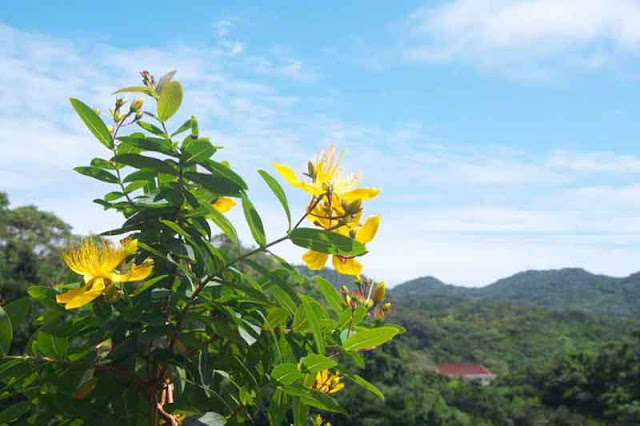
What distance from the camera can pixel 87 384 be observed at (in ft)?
2.96

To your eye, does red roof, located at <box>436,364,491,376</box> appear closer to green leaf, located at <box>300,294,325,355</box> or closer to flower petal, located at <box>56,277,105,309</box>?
green leaf, located at <box>300,294,325,355</box>

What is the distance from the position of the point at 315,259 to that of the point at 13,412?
59cm

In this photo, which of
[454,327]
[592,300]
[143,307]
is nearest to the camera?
[143,307]

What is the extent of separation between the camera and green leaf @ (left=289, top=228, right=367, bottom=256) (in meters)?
0.81

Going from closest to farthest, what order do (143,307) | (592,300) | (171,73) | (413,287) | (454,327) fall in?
(143,307) < (171,73) < (454,327) < (592,300) < (413,287)

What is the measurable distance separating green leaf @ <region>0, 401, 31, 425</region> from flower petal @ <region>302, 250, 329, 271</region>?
56cm

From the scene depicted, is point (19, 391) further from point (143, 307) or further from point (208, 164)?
Result: point (208, 164)

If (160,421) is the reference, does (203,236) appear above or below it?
above

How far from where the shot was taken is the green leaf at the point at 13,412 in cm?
95

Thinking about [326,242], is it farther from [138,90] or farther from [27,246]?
[27,246]

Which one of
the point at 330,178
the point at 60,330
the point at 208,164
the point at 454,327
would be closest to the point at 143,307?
the point at 60,330

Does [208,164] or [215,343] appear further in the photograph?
[215,343]

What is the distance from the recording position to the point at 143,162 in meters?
0.90

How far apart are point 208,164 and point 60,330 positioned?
1.18 feet
